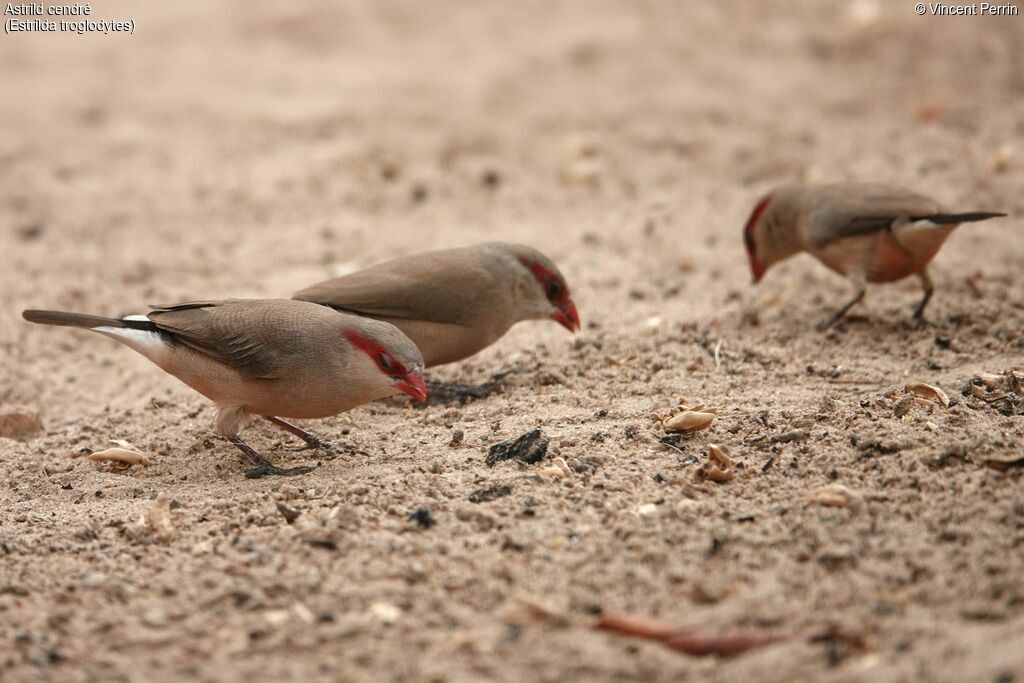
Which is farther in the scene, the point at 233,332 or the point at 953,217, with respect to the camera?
the point at 953,217

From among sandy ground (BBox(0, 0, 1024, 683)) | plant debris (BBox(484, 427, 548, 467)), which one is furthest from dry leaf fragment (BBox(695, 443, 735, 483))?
plant debris (BBox(484, 427, 548, 467))

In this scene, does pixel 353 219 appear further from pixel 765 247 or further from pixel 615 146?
pixel 765 247

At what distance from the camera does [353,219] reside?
25.3 ft

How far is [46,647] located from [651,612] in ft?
5.72

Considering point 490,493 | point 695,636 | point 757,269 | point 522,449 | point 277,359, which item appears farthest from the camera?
→ point 757,269

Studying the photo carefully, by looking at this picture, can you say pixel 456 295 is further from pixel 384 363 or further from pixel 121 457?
pixel 121 457

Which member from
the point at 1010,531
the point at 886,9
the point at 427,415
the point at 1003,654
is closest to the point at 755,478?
the point at 1010,531

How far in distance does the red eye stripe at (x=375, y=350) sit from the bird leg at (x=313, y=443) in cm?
37

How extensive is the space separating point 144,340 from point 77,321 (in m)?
0.28

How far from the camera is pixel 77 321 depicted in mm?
4734

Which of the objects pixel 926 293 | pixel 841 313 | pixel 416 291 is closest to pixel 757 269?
pixel 841 313

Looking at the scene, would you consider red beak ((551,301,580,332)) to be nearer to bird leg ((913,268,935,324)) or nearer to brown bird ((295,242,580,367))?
brown bird ((295,242,580,367))

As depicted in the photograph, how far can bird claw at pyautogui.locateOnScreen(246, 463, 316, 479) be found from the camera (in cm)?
448

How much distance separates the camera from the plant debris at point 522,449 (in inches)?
169
